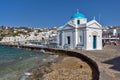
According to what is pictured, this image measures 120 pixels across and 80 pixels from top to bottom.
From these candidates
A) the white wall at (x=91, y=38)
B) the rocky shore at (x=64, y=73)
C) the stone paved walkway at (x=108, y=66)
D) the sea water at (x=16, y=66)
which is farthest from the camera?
the white wall at (x=91, y=38)

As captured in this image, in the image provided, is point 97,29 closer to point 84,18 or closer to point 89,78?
point 84,18

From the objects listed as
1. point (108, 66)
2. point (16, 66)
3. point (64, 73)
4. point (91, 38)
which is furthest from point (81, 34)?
point (64, 73)

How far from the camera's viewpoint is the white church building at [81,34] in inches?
1145

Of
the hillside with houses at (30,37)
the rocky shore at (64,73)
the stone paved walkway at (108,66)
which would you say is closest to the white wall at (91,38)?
the stone paved walkway at (108,66)

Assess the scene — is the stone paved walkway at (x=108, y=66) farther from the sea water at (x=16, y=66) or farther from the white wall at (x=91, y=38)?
the white wall at (x=91, y=38)

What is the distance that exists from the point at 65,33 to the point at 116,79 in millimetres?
24290

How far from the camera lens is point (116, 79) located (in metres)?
8.29

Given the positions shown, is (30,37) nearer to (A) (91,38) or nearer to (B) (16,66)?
(A) (91,38)

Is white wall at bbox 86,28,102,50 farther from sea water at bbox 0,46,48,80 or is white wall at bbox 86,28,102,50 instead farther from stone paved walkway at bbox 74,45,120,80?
stone paved walkway at bbox 74,45,120,80

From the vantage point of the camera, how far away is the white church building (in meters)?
29.1

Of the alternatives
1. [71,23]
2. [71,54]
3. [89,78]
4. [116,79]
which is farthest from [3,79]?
[71,23]

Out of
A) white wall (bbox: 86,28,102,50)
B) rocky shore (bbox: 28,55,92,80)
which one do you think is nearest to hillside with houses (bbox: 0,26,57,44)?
white wall (bbox: 86,28,102,50)

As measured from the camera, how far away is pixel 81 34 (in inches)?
1168

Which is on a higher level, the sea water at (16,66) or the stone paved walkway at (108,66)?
the stone paved walkway at (108,66)
